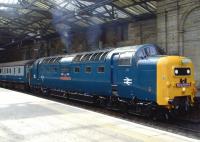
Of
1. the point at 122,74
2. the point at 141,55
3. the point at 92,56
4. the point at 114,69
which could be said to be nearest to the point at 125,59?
the point at 122,74

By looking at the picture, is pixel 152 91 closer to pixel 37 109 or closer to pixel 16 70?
pixel 37 109

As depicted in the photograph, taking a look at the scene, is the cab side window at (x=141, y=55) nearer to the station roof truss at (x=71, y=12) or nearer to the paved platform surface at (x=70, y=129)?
the paved platform surface at (x=70, y=129)

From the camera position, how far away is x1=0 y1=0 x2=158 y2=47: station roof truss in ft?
82.0

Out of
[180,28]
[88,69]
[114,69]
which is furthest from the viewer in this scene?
[180,28]

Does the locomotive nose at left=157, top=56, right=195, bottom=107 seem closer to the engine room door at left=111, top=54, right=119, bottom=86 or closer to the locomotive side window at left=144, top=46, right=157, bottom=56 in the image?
the locomotive side window at left=144, top=46, right=157, bottom=56

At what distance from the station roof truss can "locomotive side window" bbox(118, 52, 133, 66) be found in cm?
687

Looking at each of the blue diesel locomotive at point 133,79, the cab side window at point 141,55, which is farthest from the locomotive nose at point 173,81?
the cab side window at point 141,55

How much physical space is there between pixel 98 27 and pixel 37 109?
57.1 feet

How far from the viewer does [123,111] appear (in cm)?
1627

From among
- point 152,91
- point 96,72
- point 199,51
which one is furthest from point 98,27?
point 152,91

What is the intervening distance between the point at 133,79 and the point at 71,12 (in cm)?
1280

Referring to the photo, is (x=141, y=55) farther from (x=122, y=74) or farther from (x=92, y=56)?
(x=92, y=56)

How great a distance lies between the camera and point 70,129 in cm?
1075

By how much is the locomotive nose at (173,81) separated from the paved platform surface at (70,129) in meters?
2.33
